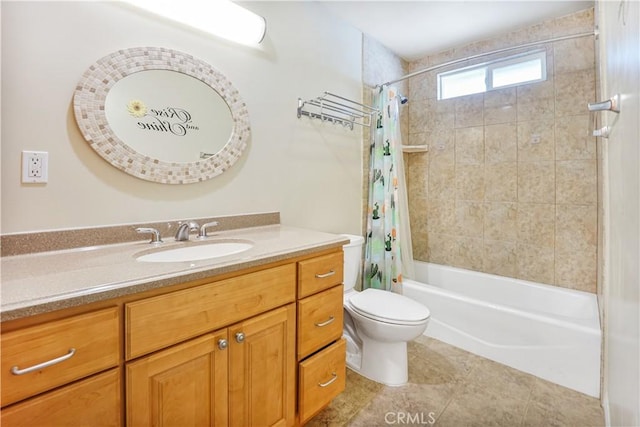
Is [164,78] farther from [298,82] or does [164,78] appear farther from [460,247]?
[460,247]

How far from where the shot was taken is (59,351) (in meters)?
0.67

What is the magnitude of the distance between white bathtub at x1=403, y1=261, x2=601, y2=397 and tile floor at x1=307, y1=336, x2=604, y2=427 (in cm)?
8

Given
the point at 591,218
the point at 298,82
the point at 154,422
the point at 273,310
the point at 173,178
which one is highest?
the point at 298,82

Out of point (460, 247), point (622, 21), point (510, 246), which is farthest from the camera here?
point (460, 247)

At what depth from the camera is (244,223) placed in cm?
163

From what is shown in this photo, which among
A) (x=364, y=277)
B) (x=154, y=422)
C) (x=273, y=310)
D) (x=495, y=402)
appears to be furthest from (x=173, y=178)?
(x=495, y=402)

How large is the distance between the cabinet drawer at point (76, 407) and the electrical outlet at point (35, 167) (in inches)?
30.5

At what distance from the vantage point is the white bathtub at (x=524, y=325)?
165cm

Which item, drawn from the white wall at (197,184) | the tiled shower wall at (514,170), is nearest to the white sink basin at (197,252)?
the white wall at (197,184)

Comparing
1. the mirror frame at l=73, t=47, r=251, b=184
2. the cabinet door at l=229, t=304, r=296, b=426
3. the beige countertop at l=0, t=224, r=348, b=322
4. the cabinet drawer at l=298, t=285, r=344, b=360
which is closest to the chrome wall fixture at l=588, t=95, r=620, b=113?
the beige countertop at l=0, t=224, r=348, b=322

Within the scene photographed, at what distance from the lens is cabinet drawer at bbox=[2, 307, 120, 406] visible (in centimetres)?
62

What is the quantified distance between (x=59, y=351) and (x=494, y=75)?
329 centimetres

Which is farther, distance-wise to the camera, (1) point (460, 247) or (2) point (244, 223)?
(1) point (460, 247)

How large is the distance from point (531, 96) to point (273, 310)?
8.68 feet
